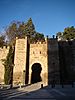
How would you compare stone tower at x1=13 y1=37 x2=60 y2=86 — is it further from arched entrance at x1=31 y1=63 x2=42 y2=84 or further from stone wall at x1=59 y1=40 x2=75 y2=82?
stone wall at x1=59 y1=40 x2=75 y2=82

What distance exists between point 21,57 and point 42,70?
3.44 meters

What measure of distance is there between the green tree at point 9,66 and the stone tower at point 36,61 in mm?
651

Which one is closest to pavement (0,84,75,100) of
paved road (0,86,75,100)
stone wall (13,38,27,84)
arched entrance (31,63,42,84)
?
paved road (0,86,75,100)

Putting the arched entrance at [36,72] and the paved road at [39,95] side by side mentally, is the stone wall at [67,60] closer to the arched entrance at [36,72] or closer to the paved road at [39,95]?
the arched entrance at [36,72]

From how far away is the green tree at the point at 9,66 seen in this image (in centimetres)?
2433

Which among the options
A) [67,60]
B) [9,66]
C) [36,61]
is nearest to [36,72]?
[36,61]

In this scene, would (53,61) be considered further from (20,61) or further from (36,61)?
(20,61)

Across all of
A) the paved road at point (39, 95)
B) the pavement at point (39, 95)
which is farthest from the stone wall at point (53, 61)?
the paved road at point (39, 95)

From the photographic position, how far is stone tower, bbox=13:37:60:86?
79.1 feet

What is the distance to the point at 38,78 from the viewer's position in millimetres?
27109

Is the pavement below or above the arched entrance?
below

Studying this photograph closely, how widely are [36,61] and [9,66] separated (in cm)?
384

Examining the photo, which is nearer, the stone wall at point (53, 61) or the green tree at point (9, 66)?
the stone wall at point (53, 61)

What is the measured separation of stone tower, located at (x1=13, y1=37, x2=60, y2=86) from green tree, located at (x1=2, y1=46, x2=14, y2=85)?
0.65 metres
